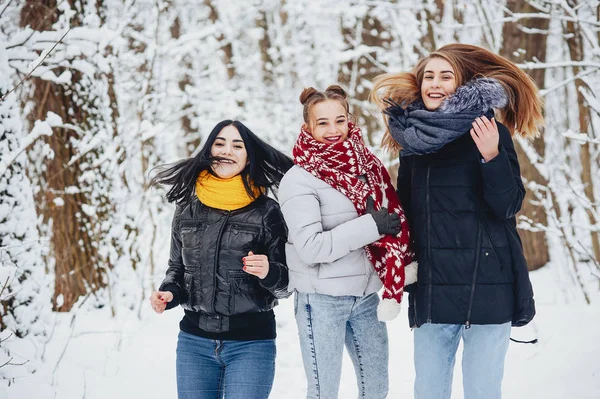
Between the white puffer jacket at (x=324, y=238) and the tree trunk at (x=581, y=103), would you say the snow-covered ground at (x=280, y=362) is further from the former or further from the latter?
the white puffer jacket at (x=324, y=238)

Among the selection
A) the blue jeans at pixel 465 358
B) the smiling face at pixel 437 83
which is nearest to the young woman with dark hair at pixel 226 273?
the blue jeans at pixel 465 358

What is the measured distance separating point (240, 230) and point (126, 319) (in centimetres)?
317

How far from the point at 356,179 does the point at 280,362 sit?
271 centimetres

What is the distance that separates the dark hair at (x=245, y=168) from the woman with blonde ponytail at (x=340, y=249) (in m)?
0.27

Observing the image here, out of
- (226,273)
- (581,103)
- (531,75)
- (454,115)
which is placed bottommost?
(226,273)

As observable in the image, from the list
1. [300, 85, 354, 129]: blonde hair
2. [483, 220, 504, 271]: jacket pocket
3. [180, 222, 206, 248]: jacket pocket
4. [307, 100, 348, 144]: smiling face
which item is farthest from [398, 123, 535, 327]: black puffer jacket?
[180, 222, 206, 248]: jacket pocket

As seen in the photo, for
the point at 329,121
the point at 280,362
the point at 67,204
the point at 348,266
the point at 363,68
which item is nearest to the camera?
the point at 348,266

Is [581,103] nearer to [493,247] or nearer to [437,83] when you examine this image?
[437,83]

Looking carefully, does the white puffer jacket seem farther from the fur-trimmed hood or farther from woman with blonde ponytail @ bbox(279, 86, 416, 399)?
the fur-trimmed hood

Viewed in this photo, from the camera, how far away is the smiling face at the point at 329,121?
2748 millimetres

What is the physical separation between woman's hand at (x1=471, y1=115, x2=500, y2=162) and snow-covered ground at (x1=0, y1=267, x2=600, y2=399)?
208 cm

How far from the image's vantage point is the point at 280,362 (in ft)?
16.0

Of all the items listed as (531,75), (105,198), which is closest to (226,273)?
(105,198)

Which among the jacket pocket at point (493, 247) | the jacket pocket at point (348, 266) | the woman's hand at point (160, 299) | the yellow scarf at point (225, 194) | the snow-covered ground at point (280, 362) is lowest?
the snow-covered ground at point (280, 362)
